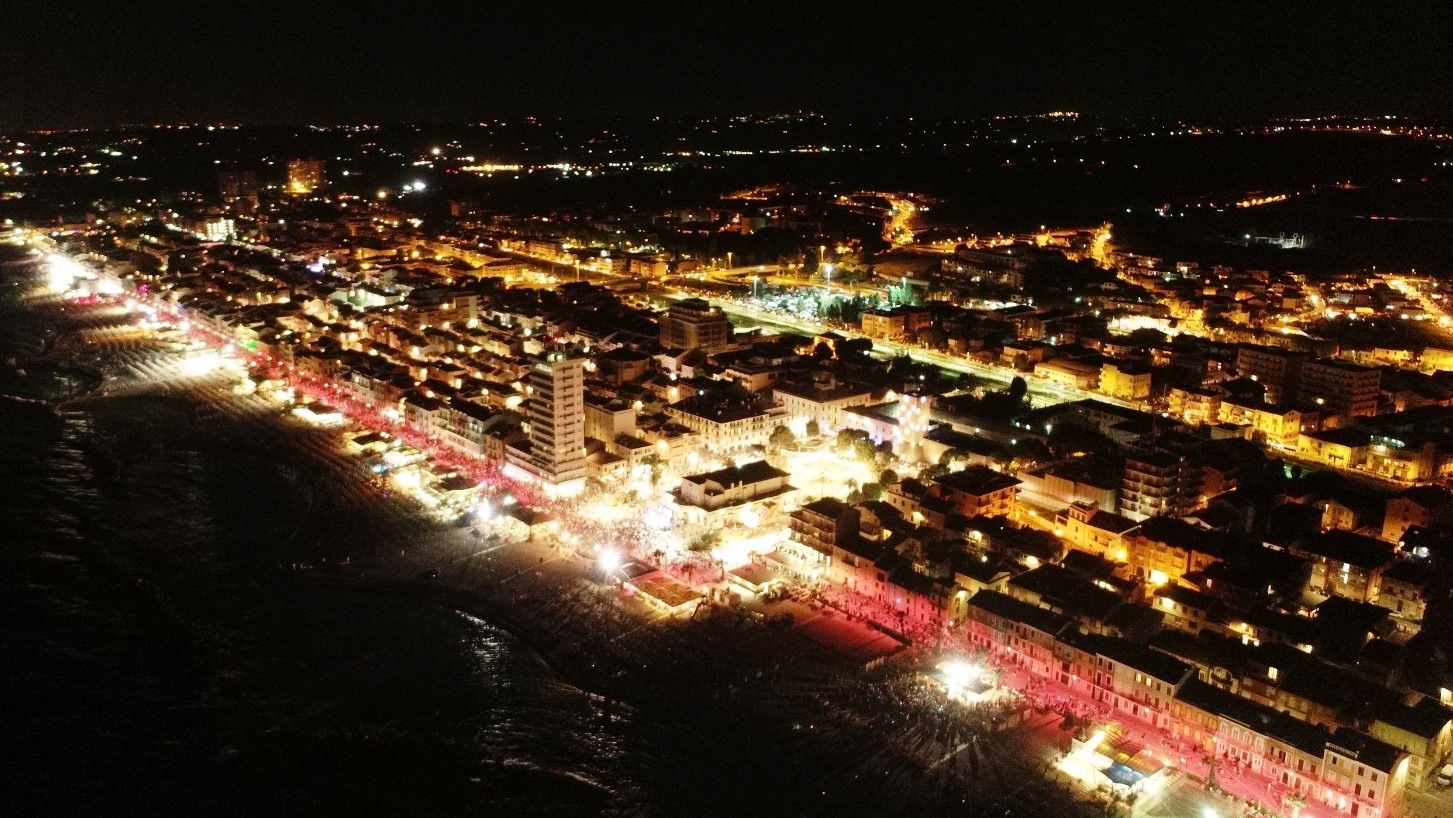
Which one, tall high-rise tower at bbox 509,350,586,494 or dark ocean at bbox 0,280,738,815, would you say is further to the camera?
tall high-rise tower at bbox 509,350,586,494

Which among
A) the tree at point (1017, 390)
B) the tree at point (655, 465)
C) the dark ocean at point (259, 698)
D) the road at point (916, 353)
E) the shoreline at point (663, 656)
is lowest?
the dark ocean at point (259, 698)

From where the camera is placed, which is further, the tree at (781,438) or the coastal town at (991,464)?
the tree at (781,438)

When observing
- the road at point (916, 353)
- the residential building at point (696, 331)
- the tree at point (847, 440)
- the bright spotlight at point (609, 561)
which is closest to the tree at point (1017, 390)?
the road at point (916, 353)

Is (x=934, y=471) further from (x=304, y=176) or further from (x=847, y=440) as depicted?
(x=304, y=176)

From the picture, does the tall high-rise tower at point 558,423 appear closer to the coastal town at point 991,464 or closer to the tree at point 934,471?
the coastal town at point 991,464

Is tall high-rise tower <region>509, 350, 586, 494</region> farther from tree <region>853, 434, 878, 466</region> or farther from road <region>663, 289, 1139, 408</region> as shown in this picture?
road <region>663, 289, 1139, 408</region>

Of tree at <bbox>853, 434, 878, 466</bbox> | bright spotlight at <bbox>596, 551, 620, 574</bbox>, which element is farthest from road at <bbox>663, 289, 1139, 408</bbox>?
bright spotlight at <bbox>596, 551, 620, 574</bbox>

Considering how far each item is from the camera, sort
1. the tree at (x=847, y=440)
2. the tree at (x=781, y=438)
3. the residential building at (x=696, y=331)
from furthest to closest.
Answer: the residential building at (x=696, y=331) < the tree at (x=781, y=438) < the tree at (x=847, y=440)

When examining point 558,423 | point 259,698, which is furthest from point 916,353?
point 259,698
